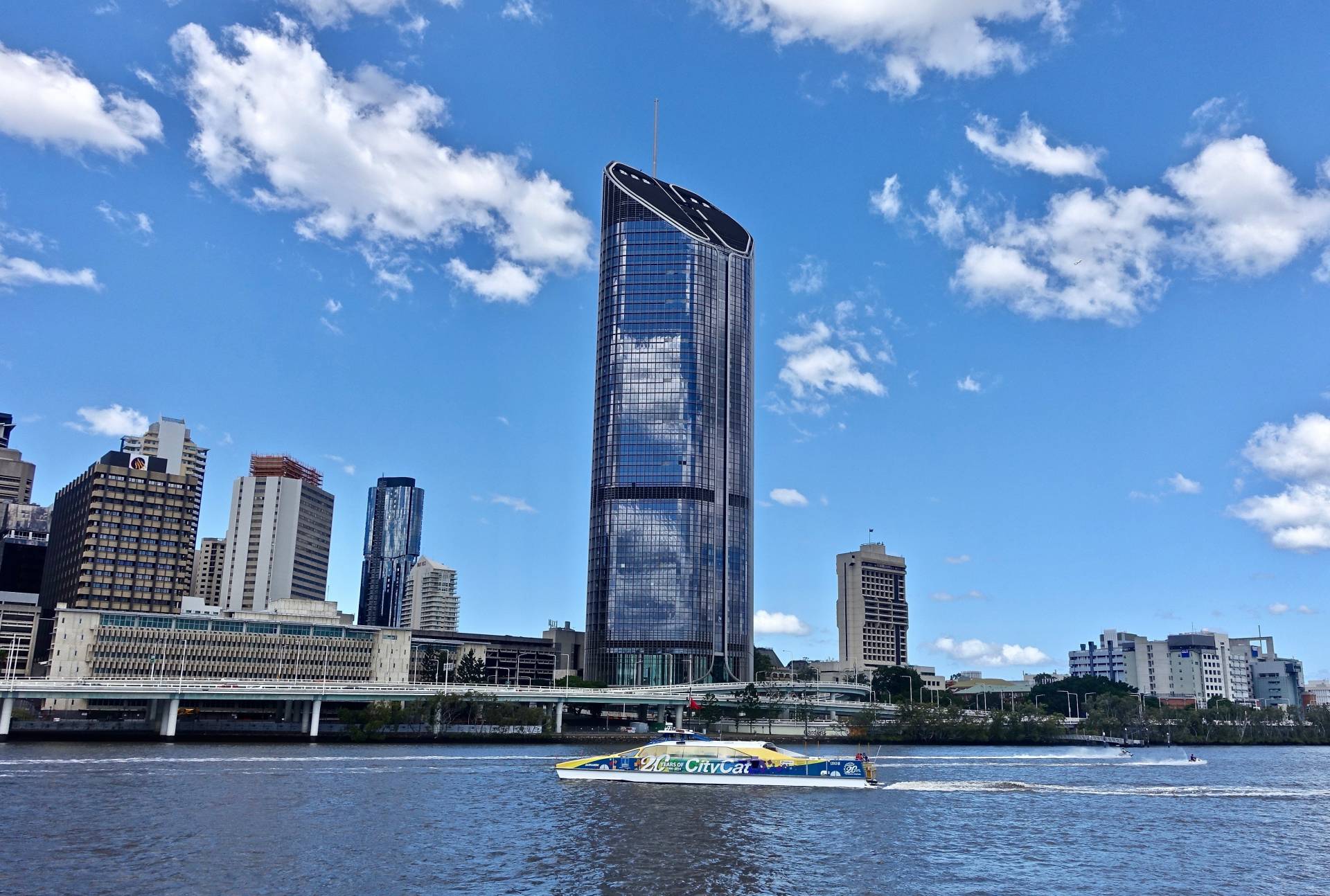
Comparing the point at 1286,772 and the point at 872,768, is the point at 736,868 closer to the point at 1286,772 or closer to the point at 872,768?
the point at 872,768

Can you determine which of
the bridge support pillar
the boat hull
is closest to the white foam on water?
the boat hull

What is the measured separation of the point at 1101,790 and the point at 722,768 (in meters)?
39.6

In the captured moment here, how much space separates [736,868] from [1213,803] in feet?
200

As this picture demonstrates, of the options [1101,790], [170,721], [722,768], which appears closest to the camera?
[722,768]

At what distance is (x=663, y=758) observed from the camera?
11100 cm

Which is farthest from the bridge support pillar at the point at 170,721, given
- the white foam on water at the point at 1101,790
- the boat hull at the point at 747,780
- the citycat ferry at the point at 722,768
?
the white foam on water at the point at 1101,790

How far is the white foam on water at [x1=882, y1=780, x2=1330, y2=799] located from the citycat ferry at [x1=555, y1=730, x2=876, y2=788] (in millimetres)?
5127

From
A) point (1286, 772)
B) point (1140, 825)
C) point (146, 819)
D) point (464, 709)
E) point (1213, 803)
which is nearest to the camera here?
point (146, 819)

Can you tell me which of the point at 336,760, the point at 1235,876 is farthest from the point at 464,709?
the point at 1235,876

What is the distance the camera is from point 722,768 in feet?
362

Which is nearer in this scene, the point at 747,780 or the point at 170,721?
the point at 747,780

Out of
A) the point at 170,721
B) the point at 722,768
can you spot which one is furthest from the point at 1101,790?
the point at 170,721

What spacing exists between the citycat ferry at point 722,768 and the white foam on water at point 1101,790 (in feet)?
16.8

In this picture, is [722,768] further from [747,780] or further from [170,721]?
[170,721]
